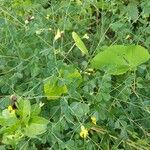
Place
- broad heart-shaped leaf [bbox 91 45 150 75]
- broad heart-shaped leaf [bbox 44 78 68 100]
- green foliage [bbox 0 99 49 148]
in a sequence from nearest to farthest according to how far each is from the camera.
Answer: green foliage [bbox 0 99 49 148], broad heart-shaped leaf [bbox 44 78 68 100], broad heart-shaped leaf [bbox 91 45 150 75]

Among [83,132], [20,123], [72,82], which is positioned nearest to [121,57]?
[72,82]

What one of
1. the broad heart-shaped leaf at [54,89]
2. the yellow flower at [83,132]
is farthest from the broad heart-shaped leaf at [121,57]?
the yellow flower at [83,132]

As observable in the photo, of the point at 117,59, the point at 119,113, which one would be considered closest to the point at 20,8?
the point at 117,59

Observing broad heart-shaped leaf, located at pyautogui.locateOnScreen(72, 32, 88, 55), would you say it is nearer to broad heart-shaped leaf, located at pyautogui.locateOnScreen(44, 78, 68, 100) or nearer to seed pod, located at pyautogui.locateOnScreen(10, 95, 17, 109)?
broad heart-shaped leaf, located at pyautogui.locateOnScreen(44, 78, 68, 100)

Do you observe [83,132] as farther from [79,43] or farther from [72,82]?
[79,43]

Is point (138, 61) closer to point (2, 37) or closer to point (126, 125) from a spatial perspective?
point (126, 125)

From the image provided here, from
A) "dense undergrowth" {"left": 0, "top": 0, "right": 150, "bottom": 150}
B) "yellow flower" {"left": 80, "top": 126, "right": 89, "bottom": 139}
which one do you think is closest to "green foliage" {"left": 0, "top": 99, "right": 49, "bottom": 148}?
"dense undergrowth" {"left": 0, "top": 0, "right": 150, "bottom": 150}
